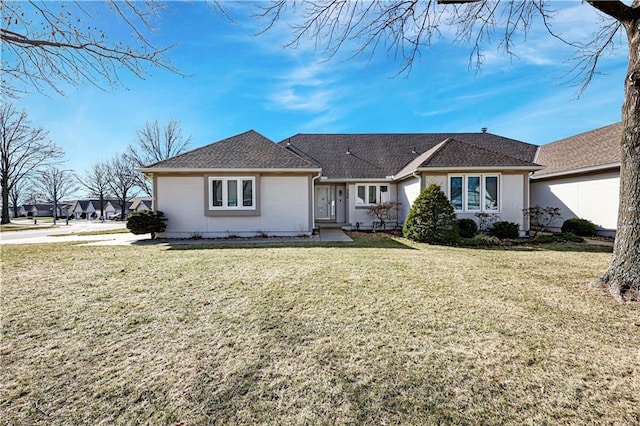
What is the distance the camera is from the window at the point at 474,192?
12.5 metres

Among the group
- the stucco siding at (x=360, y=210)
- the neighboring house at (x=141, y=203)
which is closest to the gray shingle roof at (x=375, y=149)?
the stucco siding at (x=360, y=210)

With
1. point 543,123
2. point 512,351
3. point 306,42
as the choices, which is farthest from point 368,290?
point 543,123

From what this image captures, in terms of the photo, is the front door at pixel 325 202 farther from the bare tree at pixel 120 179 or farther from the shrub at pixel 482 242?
the bare tree at pixel 120 179

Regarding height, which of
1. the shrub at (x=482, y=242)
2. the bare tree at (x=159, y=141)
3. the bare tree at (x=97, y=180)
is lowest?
the shrub at (x=482, y=242)

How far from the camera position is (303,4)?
5.24 meters

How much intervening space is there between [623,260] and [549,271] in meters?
1.58

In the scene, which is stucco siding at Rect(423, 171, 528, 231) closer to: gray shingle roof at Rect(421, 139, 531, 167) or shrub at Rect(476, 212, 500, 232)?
shrub at Rect(476, 212, 500, 232)

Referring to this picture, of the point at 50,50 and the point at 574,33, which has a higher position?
the point at 574,33

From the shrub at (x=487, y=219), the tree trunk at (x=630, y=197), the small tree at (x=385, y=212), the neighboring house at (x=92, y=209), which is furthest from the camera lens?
the neighboring house at (x=92, y=209)

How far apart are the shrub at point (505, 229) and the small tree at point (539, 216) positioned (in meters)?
0.85

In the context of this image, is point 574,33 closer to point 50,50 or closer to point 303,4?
point 303,4

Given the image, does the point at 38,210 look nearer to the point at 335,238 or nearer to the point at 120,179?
the point at 120,179

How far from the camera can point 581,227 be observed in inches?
481

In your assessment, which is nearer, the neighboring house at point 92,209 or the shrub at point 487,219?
the shrub at point 487,219
